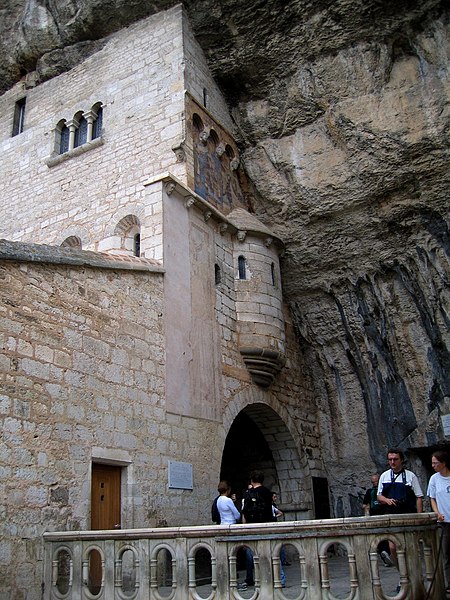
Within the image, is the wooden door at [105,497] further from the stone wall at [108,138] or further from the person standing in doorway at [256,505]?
the stone wall at [108,138]

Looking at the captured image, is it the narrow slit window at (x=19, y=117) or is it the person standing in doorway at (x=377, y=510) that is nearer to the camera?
the person standing in doorway at (x=377, y=510)

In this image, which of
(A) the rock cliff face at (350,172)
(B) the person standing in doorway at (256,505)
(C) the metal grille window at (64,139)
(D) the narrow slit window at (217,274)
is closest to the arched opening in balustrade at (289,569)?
(B) the person standing in doorway at (256,505)

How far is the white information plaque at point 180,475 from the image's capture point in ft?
28.0

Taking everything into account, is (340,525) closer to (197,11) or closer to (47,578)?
(47,578)

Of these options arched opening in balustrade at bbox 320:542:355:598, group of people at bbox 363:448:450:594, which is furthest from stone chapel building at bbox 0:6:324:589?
group of people at bbox 363:448:450:594

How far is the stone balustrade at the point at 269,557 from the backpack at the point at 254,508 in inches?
46.0

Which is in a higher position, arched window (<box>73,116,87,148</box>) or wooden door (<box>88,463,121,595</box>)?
arched window (<box>73,116,87,148</box>)

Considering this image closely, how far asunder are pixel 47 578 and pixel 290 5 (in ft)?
31.9

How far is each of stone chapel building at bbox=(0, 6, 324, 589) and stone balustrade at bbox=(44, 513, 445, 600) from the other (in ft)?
3.24

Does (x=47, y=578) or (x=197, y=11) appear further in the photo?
(x=197, y=11)

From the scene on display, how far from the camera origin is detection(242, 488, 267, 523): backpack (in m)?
6.97

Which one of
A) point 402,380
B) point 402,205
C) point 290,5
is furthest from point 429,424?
point 290,5

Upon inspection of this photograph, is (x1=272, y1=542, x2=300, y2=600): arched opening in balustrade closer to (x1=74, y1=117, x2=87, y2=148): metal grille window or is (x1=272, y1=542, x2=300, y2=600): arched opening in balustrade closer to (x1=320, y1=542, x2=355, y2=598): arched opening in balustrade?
(x1=320, y1=542, x2=355, y2=598): arched opening in balustrade

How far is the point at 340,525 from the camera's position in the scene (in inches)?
199
